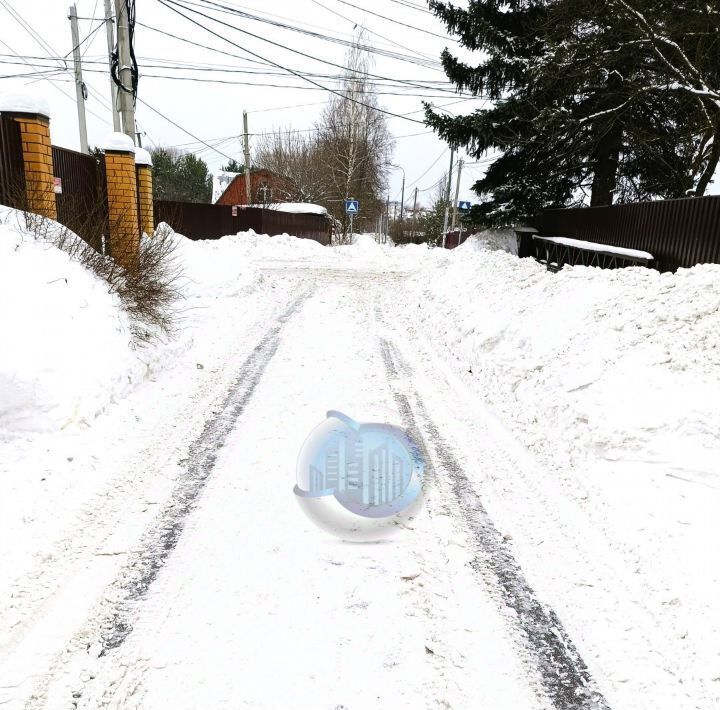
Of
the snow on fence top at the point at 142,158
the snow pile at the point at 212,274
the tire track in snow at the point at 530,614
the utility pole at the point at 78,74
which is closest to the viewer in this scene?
the tire track in snow at the point at 530,614

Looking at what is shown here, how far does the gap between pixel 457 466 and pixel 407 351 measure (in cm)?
334

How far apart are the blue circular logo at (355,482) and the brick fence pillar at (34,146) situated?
4.93 metres

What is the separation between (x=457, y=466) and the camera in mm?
4004

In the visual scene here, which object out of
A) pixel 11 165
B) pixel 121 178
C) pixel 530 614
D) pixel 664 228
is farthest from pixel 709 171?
pixel 11 165

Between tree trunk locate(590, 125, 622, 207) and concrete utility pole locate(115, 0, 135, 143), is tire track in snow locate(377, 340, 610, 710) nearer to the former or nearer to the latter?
concrete utility pole locate(115, 0, 135, 143)

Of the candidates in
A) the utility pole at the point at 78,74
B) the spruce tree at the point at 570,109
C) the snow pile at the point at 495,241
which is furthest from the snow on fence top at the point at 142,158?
the utility pole at the point at 78,74

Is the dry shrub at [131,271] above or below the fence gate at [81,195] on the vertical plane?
below

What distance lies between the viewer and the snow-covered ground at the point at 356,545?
2.14 m

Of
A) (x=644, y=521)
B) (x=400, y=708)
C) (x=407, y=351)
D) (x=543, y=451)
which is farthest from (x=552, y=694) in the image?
(x=407, y=351)

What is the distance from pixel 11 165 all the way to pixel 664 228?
443 inches

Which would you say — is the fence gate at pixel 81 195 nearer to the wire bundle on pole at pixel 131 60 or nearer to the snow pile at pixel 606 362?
the wire bundle on pole at pixel 131 60

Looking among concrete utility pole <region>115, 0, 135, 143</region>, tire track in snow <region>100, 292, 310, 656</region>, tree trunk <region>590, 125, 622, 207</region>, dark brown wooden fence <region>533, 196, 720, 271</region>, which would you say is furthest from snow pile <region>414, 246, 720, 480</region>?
tree trunk <region>590, 125, 622, 207</region>

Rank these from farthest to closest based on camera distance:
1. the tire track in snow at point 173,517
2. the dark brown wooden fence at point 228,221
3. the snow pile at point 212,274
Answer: the dark brown wooden fence at point 228,221 → the snow pile at point 212,274 → the tire track in snow at point 173,517

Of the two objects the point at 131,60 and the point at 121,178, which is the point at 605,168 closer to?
the point at 131,60
